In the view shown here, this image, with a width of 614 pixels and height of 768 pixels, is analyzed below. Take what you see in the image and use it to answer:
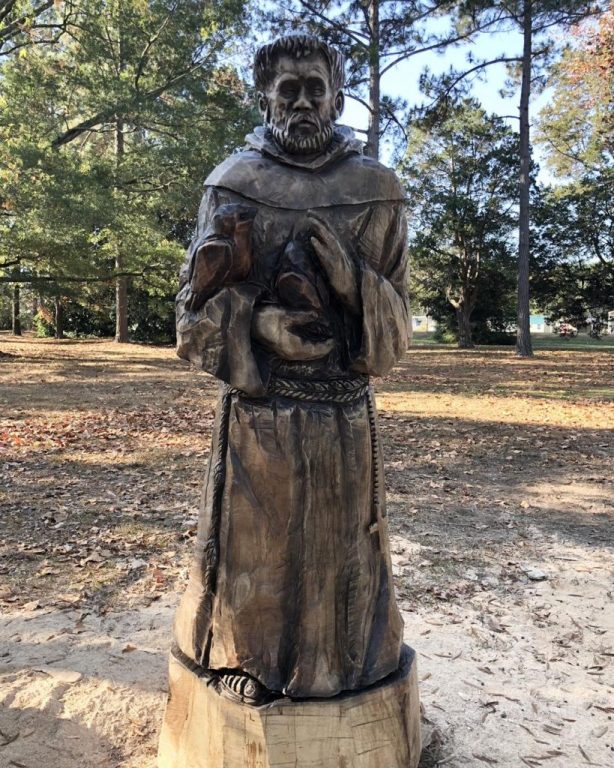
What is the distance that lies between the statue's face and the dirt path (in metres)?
2.57

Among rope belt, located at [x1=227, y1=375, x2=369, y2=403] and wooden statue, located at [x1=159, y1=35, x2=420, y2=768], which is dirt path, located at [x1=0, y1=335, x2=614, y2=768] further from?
rope belt, located at [x1=227, y1=375, x2=369, y2=403]

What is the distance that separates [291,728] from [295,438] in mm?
967

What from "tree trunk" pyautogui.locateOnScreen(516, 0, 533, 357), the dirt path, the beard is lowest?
the dirt path

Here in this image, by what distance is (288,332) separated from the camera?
6.55ft

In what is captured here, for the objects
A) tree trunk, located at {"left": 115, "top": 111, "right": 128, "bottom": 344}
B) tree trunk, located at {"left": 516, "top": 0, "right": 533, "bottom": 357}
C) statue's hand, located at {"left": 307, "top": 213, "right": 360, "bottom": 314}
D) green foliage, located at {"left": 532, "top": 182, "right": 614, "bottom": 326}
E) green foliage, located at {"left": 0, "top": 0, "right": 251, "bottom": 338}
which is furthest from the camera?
green foliage, located at {"left": 532, "top": 182, "right": 614, "bottom": 326}

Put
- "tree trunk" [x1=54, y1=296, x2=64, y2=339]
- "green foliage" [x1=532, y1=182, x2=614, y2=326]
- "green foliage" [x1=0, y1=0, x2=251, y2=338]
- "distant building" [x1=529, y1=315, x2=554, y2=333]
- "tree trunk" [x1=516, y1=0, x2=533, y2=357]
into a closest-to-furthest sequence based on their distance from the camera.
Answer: "green foliage" [x1=0, y1=0, x2=251, y2=338] → "tree trunk" [x1=516, y1=0, x2=533, y2=357] → "green foliage" [x1=532, y1=182, x2=614, y2=326] → "tree trunk" [x1=54, y1=296, x2=64, y2=339] → "distant building" [x1=529, y1=315, x2=554, y2=333]

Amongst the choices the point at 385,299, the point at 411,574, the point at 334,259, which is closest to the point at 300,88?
the point at 334,259

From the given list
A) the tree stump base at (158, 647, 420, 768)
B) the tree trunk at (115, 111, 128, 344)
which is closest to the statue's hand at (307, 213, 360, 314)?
the tree stump base at (158, 647, 420, 768)

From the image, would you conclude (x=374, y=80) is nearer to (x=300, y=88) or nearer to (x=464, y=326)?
(x=464, y=326)

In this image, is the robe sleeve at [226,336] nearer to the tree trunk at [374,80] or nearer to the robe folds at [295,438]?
the robe folds at [295,438]

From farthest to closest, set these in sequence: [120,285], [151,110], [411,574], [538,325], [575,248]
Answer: [538,325] → [575,248] → [120,285] → [151,110] → [411,574]

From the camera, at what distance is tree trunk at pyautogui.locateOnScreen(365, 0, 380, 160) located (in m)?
15.8

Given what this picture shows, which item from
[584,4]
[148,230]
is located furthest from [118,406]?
[584,4]

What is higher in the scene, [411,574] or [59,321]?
[59,321]
